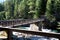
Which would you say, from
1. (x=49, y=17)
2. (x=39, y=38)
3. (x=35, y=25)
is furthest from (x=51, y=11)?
(x=39, y=38)

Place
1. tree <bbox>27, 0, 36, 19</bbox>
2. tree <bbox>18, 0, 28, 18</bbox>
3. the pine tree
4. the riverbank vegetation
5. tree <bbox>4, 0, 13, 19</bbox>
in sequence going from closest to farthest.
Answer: the pine tree
the riverbank vegetation
tree <bbox>27, 0, 36, 19</bbox>
tree <bbox>18, 0, 28, 18</bbox>
tree <bbox>4, 0, 13, 19</bbox>

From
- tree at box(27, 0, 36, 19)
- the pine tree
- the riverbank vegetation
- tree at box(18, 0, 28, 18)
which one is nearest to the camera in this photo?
the pine tree

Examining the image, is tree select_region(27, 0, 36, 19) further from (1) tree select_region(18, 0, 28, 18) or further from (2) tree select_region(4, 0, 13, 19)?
(2) tree select_region(4, 0, 13, 19)

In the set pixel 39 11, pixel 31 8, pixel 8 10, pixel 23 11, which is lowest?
pixel 23 11

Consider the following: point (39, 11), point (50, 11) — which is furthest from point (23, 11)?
point (50, 11)

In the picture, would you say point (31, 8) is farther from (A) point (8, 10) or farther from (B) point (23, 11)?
(A) point (8, 10)

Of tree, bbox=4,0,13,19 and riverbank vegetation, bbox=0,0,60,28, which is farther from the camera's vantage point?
tree, bbox=4,0,13,19

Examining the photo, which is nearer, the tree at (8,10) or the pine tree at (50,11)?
the pine tree at (50,11)

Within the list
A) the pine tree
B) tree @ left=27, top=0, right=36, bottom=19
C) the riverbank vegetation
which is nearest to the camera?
the pine tree

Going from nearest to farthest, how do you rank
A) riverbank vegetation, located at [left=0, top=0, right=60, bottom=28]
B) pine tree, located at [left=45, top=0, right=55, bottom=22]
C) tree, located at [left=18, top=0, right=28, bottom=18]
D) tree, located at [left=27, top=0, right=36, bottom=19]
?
pine tree, located at [left=45, top=0, right=55, bottom=22]
riverbank vegetation, located at [left=0, top=0, right=60, bottom=28]
tree, located at [left=27, top=0, right=36, bottom=19]
tree, located at [left=18, top=0, right=28, bottom=18]

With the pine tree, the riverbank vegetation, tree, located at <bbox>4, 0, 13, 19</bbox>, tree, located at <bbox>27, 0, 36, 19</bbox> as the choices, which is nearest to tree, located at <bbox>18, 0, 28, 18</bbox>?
the riverbank vegetation

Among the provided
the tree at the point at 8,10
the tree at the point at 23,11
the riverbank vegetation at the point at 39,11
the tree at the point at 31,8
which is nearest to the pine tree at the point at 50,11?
the riverbank vegetation at the point at 39,11

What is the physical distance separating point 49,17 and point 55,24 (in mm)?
2896

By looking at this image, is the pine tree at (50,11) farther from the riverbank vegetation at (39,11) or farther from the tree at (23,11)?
the tree at (23,11)
